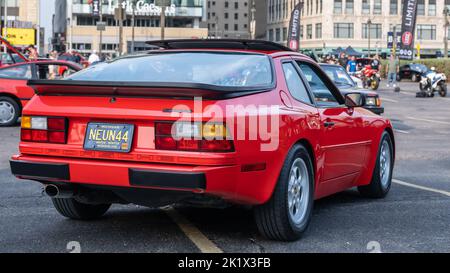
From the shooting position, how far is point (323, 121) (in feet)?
19.8

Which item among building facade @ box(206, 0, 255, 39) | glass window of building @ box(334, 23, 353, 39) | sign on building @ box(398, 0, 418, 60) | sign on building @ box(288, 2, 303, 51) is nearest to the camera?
sign on building @ box(398, 0, 418, 60)

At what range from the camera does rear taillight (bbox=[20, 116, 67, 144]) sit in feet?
16.9

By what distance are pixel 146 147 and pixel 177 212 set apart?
5.72 feet

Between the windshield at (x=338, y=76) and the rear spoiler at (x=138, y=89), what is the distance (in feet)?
33.4

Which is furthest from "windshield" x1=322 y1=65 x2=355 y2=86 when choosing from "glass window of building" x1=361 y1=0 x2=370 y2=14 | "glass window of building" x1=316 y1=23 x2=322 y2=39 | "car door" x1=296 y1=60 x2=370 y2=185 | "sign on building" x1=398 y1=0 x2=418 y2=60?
"glass window of building" x1=361 y1=0 x2=370 y2=14

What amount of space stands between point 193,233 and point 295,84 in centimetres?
143

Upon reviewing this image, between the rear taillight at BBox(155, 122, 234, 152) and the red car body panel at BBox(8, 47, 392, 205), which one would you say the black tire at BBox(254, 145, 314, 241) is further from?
the rear taillight at BBox(155, 122, 234, 152)

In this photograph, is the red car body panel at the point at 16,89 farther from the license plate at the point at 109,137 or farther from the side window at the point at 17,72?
the license plate at the point at 109,137

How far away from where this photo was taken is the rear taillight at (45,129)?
16.9ft

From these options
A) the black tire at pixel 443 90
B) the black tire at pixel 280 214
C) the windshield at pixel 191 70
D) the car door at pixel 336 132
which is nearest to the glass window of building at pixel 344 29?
the black tire at pixel 443 90

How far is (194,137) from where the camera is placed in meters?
4.77

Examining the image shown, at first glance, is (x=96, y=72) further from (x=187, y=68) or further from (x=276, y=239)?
(x=276, y=239)
